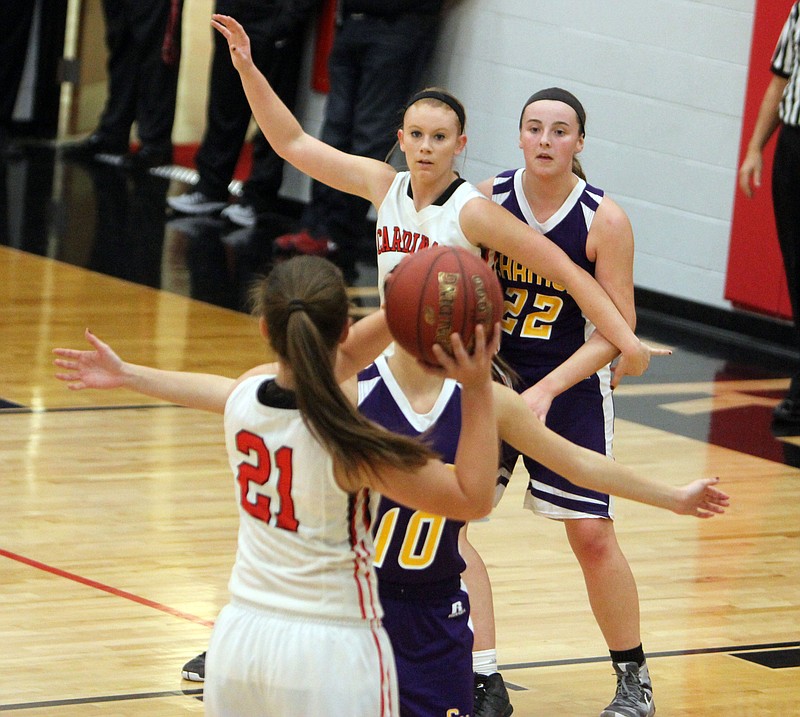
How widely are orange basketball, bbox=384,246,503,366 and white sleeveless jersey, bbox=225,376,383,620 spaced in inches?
8.5

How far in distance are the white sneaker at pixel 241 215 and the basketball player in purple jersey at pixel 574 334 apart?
710 centimetres

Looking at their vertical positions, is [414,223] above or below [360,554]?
above

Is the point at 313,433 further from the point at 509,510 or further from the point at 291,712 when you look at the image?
the point at 509,510

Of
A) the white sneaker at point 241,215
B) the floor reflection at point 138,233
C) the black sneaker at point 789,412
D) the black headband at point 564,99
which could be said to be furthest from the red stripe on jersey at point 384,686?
the white sneaker at point 241,215

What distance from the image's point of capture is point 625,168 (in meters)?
9.50

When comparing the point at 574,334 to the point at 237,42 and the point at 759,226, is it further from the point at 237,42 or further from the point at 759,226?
the point at 759,226

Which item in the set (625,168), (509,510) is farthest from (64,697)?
(625,168)

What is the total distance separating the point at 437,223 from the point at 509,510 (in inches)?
82.5

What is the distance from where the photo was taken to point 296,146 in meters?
4.22

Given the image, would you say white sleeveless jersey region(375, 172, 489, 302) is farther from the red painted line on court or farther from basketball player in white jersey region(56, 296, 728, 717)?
the red painted line on court

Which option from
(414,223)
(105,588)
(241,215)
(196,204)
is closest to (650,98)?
(241,215)

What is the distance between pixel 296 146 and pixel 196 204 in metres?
7.28

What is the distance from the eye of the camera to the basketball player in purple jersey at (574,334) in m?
4.00

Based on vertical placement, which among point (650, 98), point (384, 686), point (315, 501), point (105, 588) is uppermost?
point (650, 98)
